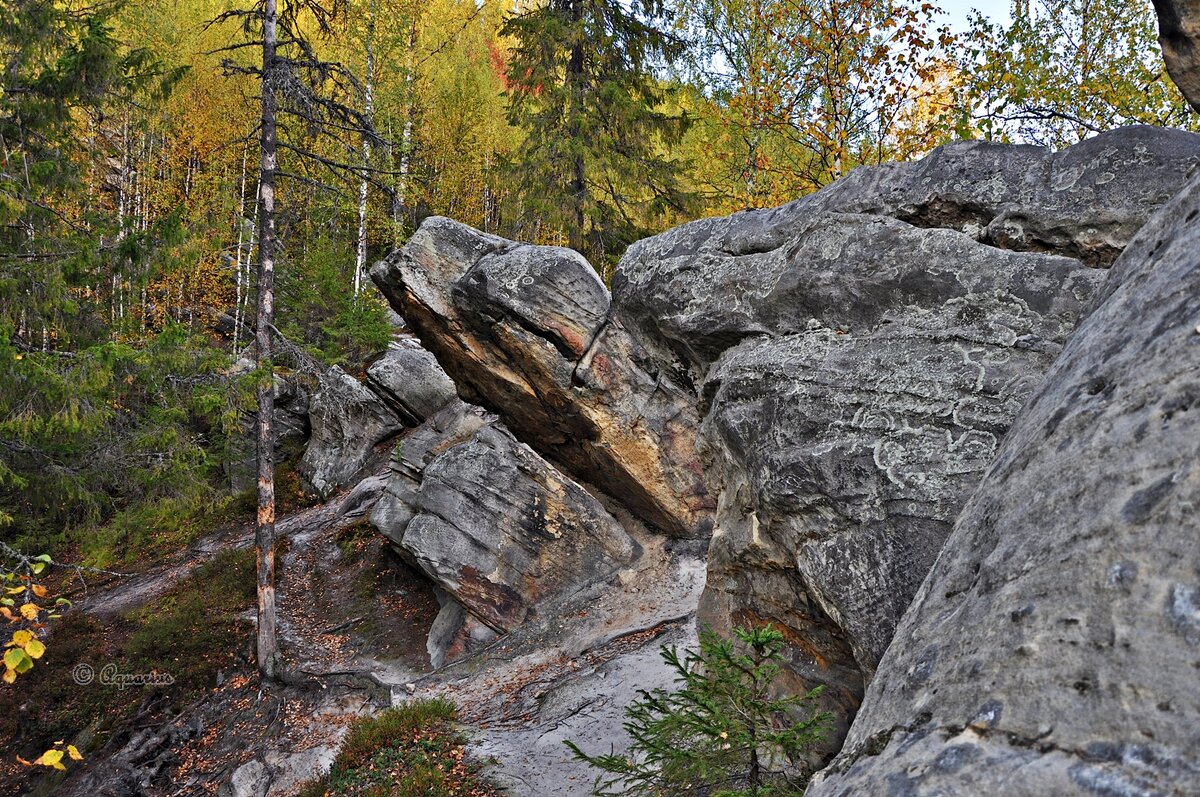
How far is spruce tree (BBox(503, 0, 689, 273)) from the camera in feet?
61.2

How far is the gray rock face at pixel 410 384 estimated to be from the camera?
1972cm

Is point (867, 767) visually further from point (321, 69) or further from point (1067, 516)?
point (321, 69)

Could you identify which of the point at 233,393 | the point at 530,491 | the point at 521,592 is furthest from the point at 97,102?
the point at 521,592

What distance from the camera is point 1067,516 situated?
2348 mm

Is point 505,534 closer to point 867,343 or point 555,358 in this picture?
point 555,358

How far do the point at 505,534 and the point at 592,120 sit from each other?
37.2 ft

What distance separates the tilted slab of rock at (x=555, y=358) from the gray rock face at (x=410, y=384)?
650 centimetres

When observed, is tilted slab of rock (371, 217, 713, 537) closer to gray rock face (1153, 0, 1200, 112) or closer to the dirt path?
the dirt path

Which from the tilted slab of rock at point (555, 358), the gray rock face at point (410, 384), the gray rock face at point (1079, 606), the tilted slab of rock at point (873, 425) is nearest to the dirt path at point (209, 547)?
the gray rock face at point (410, 384)

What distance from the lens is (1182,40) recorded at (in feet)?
11.5

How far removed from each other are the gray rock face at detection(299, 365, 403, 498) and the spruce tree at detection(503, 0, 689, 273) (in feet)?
23.8

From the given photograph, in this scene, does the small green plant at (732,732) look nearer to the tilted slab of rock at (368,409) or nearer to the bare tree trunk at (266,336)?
the bare tree trunk at (266,336)

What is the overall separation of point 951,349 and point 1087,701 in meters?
3.80

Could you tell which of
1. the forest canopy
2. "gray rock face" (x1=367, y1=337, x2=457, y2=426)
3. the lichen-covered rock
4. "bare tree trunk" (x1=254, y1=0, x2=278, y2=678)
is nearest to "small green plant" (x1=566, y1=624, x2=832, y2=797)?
the lichen-covered rock
